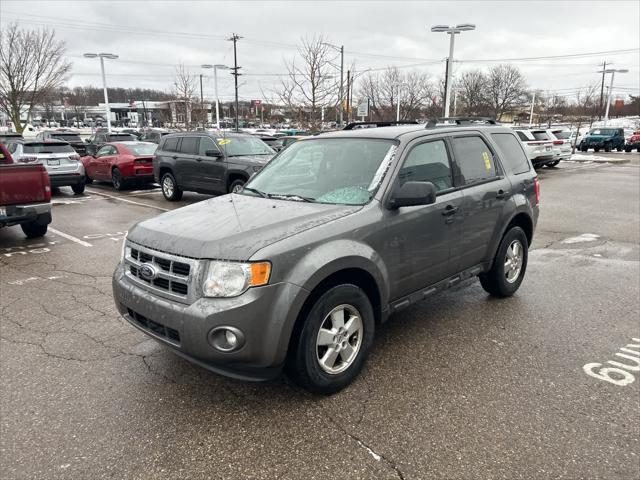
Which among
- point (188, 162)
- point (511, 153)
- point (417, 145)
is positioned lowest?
point (188, 162)

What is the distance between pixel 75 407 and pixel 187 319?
1099 millimetres

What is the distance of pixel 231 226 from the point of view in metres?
3.06

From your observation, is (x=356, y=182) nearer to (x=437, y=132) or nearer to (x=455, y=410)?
(x=437, y=132)

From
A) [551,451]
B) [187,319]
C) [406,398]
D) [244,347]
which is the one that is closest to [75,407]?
[187,319]

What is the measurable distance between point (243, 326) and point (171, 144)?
11.0m

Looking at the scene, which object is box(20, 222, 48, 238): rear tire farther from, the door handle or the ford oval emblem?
the door handle

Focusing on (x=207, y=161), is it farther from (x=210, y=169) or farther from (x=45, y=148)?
(x=45, y=148)

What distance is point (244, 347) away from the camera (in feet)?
8.83

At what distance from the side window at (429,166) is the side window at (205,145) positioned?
8222 mm

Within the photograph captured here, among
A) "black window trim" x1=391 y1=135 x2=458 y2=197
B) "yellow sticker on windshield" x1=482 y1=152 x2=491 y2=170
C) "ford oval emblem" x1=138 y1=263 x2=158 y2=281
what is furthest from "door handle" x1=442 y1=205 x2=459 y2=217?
"ford oval emblem" x1=138 y1=263 x2=158 y2=281

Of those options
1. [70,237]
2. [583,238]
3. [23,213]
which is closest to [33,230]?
[70,237]

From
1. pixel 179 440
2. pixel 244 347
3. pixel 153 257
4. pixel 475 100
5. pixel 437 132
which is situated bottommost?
pixel 179 440

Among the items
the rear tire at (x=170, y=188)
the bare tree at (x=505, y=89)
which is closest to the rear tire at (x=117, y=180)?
the rear tire at (x=170, y=188)

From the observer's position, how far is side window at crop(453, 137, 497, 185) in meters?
4.22
